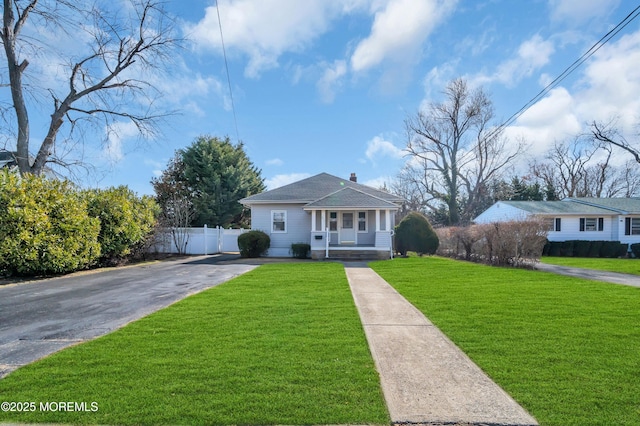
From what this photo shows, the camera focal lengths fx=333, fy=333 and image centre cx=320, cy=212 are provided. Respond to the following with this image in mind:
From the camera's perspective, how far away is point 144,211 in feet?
51.9

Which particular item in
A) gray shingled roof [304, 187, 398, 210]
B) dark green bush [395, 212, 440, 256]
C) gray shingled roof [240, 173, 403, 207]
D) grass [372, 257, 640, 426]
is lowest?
grass [372, 257, 640, 426]

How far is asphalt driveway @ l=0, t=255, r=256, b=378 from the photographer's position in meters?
4.35

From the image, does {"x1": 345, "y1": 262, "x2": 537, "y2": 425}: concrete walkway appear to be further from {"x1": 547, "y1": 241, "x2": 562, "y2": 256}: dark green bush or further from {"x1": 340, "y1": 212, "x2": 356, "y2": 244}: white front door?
{"x1": 547, "y1": 241, "x2": 562, "y2": 256}: dark green bush

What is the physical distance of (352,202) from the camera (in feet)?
59.2

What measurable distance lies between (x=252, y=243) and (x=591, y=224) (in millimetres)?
24457

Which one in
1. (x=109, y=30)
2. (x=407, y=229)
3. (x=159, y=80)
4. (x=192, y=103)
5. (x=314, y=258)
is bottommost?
(x=314, y=258)

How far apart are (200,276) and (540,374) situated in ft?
32.4

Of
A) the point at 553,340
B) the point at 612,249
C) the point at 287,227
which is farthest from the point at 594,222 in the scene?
the point at 553,340

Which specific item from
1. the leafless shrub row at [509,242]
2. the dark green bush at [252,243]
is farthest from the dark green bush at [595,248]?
the dark green bush at [252,243]

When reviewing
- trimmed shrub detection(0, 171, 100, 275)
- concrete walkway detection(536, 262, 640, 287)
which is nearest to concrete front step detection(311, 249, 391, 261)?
concrete walkway detection(536, 262, 640, 287)

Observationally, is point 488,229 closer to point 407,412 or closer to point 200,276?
point 200,276

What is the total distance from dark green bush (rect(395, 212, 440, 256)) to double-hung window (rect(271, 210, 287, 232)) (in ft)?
22.7

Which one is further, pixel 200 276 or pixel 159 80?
pixel 159 80

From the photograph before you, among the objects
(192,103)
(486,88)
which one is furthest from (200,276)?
(486,88)
